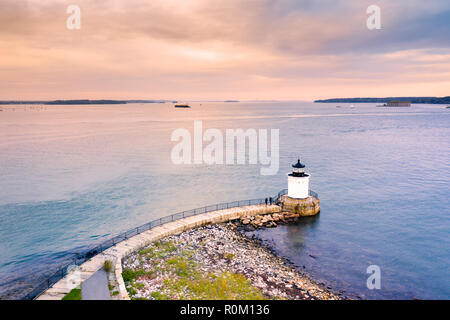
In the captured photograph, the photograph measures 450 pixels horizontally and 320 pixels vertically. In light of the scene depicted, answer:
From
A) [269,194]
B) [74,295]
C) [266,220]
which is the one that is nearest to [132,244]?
[74,295]

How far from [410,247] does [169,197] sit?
29775mm

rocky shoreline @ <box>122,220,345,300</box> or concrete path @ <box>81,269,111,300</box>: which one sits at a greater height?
concrete path @ <box>81,269,111,300</box>

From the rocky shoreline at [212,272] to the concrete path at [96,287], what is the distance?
128 cm

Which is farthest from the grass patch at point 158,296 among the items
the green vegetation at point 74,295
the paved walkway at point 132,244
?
the green vegetation at point 74,295

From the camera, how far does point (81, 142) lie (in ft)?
299

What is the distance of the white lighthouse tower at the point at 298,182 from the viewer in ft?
103

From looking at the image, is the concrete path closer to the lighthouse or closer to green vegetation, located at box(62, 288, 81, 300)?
green vegetation, located at box(62, 288, 81, 300)

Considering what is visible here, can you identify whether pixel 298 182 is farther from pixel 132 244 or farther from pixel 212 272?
pixel 132 244

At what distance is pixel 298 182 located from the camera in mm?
A: 31938

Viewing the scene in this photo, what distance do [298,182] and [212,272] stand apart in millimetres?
16561

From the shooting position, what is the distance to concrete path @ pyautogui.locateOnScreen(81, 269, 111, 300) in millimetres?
14809

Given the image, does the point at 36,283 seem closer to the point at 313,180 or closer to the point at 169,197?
the point at 169,197

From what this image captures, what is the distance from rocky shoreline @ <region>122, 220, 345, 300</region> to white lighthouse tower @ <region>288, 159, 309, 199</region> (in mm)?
8958

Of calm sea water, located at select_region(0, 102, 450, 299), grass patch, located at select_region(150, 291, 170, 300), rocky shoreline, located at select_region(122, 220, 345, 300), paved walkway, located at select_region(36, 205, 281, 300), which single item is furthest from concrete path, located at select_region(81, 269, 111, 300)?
calm sea water, located at select_region(0, 102, 450, 299)
